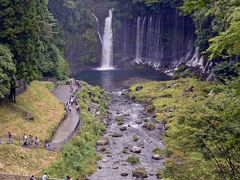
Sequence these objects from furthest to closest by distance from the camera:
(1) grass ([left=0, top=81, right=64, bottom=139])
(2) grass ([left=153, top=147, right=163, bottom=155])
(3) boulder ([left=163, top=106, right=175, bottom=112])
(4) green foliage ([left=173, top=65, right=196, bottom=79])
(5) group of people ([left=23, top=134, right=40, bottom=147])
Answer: (4) green foliage ([left=173, top=65, right=196, bottom=79]) < (3) boulder ([left=163, top=106, right=175, bottom=112]) < (2) grass ([left=153, top=147, right=163, bottom=155]) < (1) grass ([left=0, top=81, right=64, bottom=139]) < (5) group of people ([left=23, top=134, right=40, bottom=147])

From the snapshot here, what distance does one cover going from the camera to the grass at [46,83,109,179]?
3138 cm

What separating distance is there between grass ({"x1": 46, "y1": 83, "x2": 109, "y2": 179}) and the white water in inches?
1518

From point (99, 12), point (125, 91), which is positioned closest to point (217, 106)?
point (125, 91)

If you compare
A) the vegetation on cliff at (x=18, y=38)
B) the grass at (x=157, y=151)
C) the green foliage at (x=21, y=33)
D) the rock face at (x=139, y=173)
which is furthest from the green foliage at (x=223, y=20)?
the green foliage at (x=21, y=33)

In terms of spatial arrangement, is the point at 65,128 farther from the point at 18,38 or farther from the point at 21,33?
the point at 21,33

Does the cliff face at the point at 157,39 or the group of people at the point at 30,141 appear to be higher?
the cliff face at the point at 157,39

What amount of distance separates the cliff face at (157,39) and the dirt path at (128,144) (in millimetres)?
29380

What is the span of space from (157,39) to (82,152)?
174ft

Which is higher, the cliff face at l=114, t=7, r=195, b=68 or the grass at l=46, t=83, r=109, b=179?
the cliff face at l=114, t=7, r=195, b=68

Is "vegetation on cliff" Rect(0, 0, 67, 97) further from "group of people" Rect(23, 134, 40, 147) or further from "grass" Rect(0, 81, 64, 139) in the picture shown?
"group of people" Rect(23, 134, 40, 147)

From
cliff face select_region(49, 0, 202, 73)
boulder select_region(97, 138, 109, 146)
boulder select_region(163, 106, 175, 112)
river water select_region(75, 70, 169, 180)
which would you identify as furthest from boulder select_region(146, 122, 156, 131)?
cliff face select_region(49, 0, 202, 73)

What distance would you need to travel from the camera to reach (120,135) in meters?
42.6

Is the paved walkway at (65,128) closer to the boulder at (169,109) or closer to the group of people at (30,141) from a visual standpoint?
the group of people at (30,141)

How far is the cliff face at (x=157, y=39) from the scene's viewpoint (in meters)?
81.1
